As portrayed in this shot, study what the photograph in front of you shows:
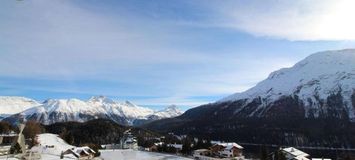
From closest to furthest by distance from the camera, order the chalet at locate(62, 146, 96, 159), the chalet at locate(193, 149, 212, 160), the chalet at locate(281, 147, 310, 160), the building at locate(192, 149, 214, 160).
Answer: the chalet at locate(281, 147, 310, 160) < the chalet at locate(62, 146, 96, 159) < the building at locate(192, 149, 214, 160) < the chalet at locate(193, 149, 212, 160)

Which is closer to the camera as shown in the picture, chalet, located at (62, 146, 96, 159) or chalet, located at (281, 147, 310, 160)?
chalet, located at (281, 147, 310, 160)

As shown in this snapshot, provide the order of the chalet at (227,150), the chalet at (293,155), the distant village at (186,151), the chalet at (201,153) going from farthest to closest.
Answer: the chalet at (227,150) → the chalet at (201,153) → the chalet at (293,155) → the distant village at (186,151)

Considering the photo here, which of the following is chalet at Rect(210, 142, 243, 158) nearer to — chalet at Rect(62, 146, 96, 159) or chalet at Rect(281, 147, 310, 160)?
chalet at Rect(281, 147, 310, 160)

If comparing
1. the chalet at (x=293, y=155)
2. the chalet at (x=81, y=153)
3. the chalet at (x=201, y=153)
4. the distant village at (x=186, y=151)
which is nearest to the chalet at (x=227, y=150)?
the distant village at (x=186, y=151)

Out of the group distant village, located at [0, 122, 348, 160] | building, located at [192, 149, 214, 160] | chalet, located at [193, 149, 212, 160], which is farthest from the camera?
chalet, located at [193, 149, 212, 160]

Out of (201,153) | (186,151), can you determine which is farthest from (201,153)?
(186,151)

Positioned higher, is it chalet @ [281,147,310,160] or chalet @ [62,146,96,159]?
chalet @ [62,146,96,159]

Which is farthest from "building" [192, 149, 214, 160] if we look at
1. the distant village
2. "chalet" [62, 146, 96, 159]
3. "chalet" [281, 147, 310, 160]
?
"chalet" [62, 146, 96, 159]

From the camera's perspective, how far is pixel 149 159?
106m

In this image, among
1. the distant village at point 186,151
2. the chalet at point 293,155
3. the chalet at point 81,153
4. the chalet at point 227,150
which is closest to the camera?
the distant village at point 186,151

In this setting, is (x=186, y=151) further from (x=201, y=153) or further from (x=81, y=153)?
(x=81, y=153)

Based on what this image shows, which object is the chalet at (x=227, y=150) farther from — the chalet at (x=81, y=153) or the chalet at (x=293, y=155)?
the chalet at (x=81, y=153)

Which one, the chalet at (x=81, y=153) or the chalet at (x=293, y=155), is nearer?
the chalet at (x=293, y=155)

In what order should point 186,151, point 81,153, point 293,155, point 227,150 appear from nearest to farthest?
point 293,155
point 81,153
point 227,150
point 186,151
